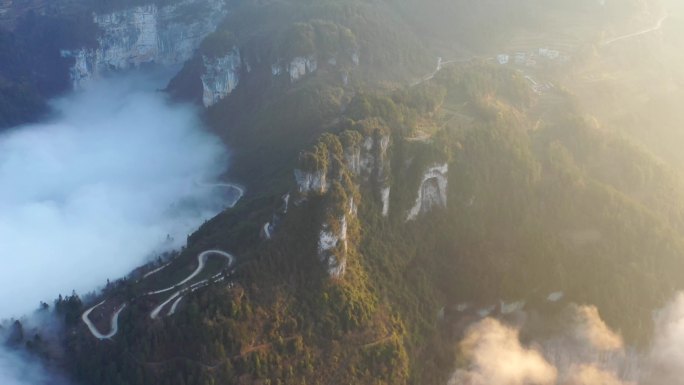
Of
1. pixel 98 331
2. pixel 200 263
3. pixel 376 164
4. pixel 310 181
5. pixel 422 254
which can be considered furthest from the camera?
pixel 422 254

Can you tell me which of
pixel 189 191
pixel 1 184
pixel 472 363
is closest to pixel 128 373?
pixel 472 363

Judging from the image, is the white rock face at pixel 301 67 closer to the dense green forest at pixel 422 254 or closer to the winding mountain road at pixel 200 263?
the dense green forest at pixel 422 254

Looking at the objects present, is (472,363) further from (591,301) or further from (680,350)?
(680,350)

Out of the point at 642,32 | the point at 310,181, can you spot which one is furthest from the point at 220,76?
the point at 642,32

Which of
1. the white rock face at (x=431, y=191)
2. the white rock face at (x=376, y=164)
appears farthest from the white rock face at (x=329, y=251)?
the white rock face at (x=431, y=191)

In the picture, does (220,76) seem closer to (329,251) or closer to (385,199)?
(385,199)
